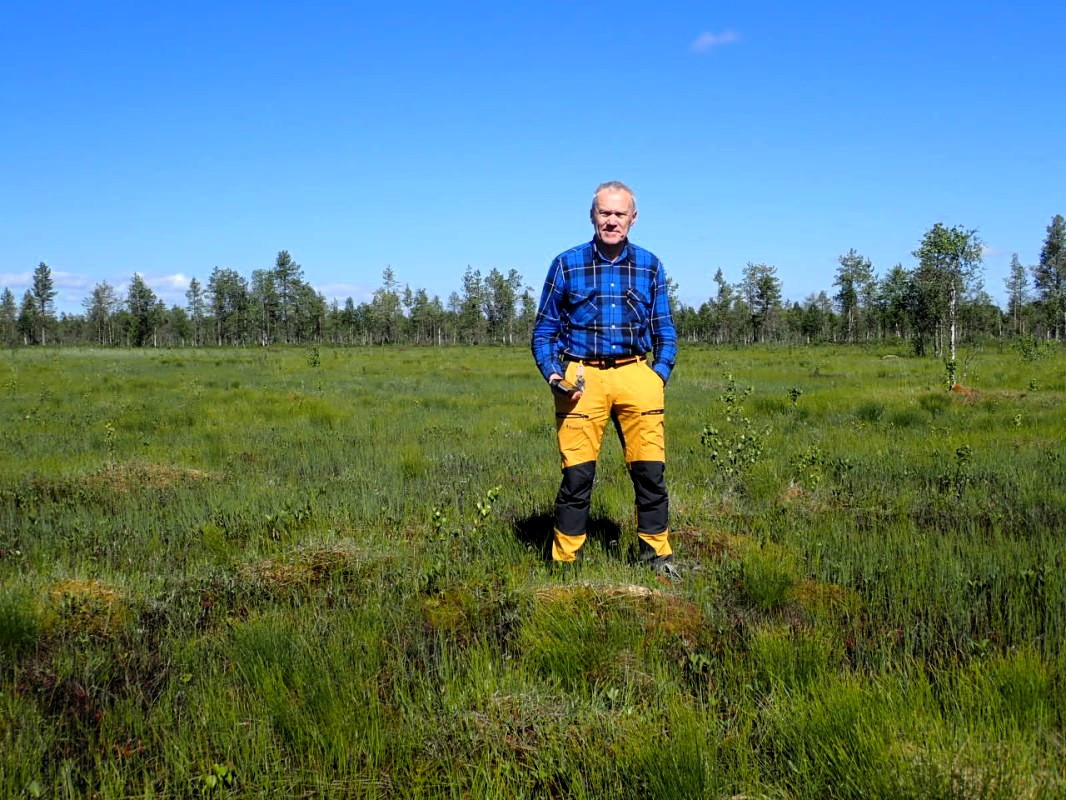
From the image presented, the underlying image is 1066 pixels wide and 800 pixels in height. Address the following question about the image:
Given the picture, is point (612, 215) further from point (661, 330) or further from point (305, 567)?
point (305, 567)

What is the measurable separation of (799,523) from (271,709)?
3.96m

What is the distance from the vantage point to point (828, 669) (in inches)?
117

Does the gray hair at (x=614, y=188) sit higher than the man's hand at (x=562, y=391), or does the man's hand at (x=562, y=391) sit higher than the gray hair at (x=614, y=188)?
the gray hair at (x=614, y=188)

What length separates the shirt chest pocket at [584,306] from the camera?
4.24m

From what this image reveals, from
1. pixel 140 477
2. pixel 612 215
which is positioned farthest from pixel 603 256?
pixel 140 477

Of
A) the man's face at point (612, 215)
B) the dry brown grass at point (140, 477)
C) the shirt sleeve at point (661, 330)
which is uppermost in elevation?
the man's face at point (612, 215)

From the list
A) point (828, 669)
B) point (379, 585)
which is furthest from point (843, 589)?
point (379, 585)

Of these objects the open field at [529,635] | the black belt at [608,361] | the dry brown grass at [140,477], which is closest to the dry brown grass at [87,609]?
the open field at [529,635]

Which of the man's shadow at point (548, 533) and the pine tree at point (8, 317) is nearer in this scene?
the man's shadow at point (548, 533)

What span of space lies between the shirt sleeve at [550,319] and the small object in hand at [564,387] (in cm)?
21

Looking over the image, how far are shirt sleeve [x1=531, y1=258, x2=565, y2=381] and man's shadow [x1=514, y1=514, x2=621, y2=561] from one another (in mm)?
1340

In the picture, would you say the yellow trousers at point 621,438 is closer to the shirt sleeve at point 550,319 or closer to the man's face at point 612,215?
the shirt sleeve at point 550,319

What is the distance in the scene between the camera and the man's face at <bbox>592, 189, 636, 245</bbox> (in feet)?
13.5

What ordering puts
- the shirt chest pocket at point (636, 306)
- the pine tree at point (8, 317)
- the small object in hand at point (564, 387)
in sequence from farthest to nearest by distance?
1. the pine tree at point (8, 317)
2. the shirt chest pocket at point (636, 306)
3. the small object in hand at point (564, 387)
